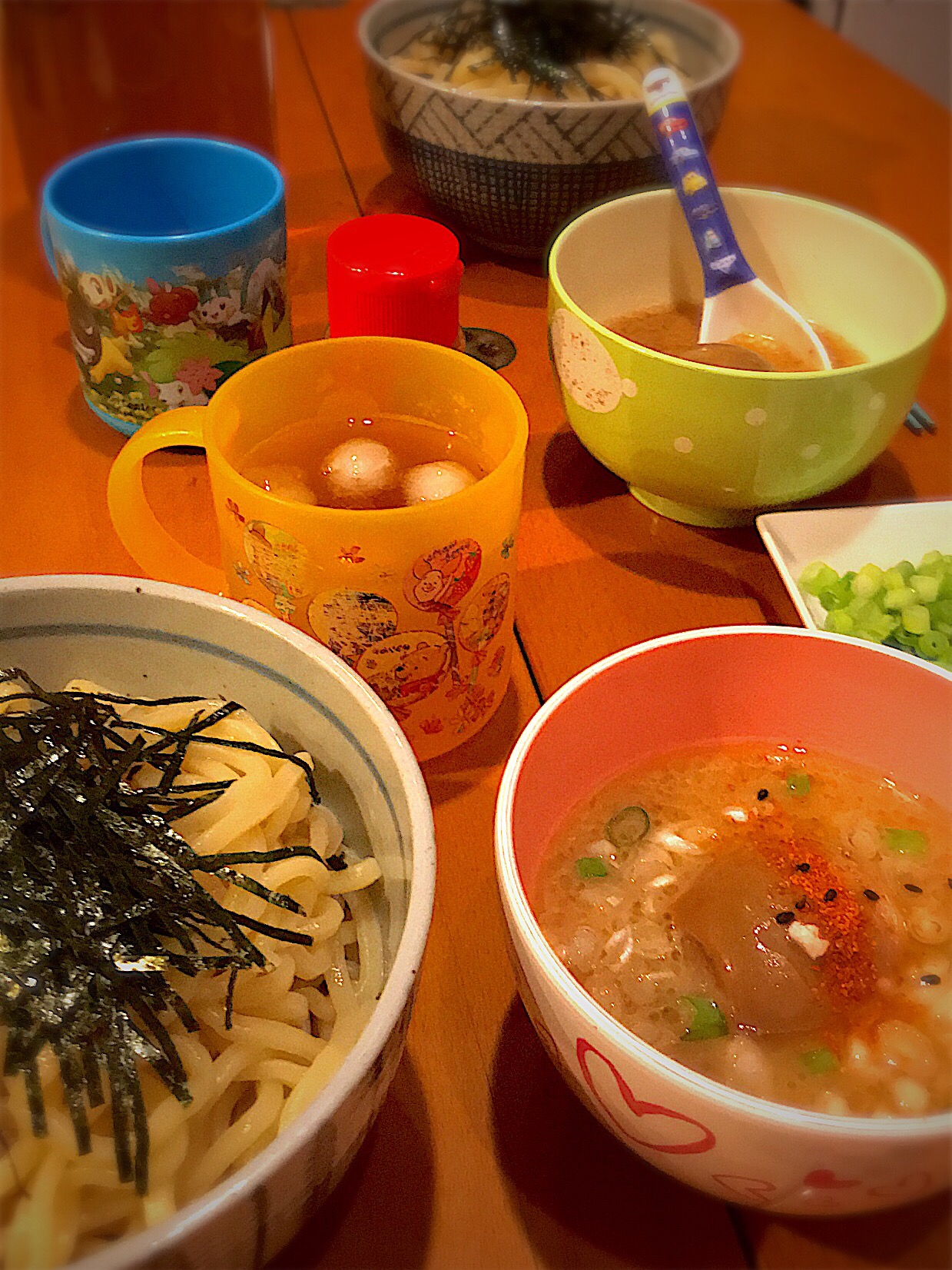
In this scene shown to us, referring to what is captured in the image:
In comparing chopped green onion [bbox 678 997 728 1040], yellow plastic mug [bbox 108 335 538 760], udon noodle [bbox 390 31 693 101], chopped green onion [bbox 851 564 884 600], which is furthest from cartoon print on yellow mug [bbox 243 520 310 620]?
udon noodle [bbox 390 31 693 101]

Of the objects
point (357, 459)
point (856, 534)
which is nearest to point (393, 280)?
point (357, 459)

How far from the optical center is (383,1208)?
1.61 ft

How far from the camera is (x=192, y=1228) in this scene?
322 millimetres

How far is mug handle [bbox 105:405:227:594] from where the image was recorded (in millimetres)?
658

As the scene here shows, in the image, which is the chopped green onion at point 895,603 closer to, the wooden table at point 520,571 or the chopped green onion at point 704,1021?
the wooden table at point 520,571

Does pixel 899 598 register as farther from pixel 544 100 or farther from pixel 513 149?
pixel 544 100

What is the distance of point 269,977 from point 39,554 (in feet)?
1.63

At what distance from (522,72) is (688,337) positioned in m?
0.48

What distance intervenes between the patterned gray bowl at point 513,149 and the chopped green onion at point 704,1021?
35.3 inches

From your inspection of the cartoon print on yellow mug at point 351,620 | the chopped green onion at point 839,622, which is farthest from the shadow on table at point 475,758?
the chopped green onion at point 839,622

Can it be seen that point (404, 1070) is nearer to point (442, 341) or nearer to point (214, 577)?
point (214, 577)

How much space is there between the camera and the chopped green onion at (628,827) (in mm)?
560

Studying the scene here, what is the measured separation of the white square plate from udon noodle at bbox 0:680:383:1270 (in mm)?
443

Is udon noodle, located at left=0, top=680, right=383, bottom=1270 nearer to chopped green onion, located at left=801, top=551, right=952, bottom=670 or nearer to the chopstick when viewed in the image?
chopped green onion, located at left=801, top=551, right=952, bottom=670
